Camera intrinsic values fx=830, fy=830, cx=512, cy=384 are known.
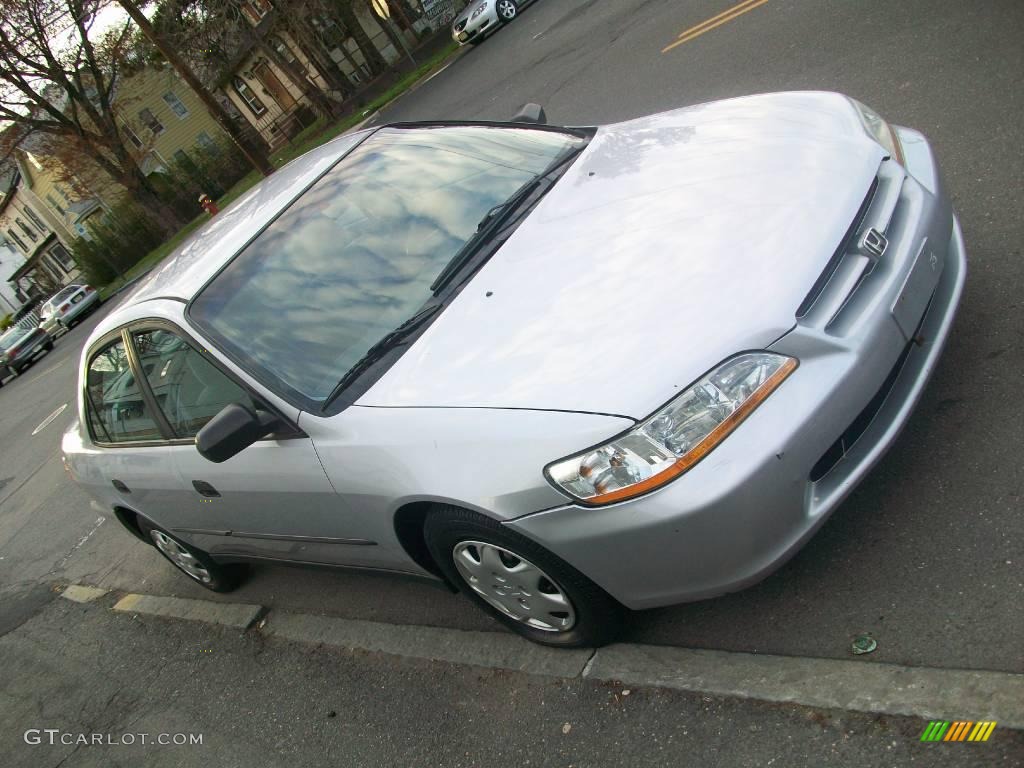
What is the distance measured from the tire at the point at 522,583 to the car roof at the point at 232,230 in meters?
1.62

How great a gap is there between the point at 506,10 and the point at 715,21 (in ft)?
41.6

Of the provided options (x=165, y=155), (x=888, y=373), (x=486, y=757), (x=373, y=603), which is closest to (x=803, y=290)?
(x=888, y=373)

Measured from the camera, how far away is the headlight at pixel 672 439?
2336 mm

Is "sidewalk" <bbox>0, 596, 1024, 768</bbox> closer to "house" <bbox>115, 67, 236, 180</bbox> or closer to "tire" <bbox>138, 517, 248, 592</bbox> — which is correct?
"tire" <bbox>138, 517, 248, 592</bbox>

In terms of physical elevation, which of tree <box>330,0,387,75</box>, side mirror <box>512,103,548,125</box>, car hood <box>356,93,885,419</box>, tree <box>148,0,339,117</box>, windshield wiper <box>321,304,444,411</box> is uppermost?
tree <box>148,0,339,117</box>

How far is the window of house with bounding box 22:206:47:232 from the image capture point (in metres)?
58.6

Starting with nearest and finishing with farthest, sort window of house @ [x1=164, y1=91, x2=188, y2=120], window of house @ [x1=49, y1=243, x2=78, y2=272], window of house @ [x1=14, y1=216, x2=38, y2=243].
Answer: window of house @ [x1=164, y1=91, x2=188, y2=120]
window of house @ [x1=49, y1=243, x2=78, y2=272]
window of house @ [x1=14, y1=216, x2=38, y2=243]

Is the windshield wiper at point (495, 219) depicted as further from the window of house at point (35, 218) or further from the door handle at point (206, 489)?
the window of house at point (35, 218)

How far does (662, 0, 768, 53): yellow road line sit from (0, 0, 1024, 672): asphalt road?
0.43 feet

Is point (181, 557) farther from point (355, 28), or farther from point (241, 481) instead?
point (355, 28)

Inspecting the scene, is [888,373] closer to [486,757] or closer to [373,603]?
[486,757]

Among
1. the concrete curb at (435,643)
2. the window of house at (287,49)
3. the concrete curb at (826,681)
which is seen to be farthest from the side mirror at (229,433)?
the window of house at (287,49)

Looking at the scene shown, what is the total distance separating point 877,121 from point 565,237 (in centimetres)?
156

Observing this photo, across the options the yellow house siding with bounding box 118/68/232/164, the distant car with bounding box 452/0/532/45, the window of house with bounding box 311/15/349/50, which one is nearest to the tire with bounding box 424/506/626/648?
the distant car with bounding box 452/0/532/45
